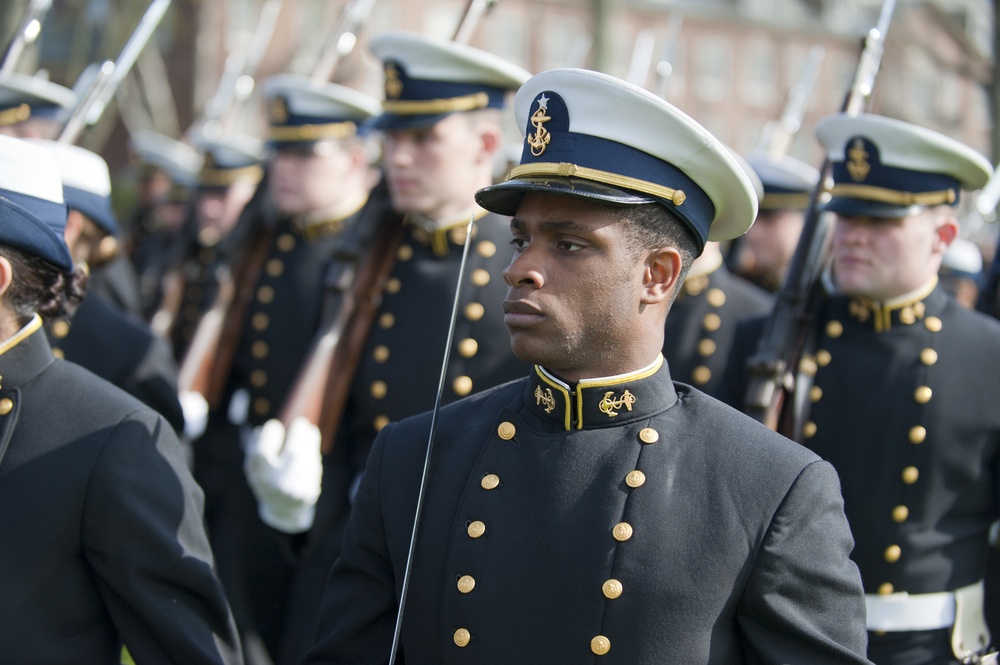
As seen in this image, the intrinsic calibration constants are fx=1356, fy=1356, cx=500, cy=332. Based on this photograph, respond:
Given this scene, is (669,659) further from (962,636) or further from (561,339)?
(962,636)

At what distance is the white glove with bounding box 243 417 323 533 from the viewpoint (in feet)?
15.5

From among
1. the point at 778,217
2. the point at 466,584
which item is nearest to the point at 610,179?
the point at 466,584

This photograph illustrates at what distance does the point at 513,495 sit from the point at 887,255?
2.11 m

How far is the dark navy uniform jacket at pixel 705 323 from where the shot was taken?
17.5 ft

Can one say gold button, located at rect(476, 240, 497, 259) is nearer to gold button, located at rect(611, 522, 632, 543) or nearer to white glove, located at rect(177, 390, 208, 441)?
white glove, located at rect(177, 390, 208, 441)

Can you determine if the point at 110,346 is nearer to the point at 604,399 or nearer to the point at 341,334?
the point at 341,334

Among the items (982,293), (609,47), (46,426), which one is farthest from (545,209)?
(609,47)

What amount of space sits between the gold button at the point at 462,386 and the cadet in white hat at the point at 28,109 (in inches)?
129

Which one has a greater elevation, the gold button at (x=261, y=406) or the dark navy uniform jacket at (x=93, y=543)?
the dark navy uniform jacket at (x=93, y=543)

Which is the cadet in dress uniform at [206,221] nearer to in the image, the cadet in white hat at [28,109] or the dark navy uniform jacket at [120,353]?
the cadet in white hat at [28,109]

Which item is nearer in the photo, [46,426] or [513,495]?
[513,495]

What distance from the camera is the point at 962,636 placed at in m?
4.20

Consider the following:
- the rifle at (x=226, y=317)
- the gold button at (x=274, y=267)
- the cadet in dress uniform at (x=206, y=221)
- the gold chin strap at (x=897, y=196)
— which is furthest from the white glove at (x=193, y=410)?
the gold chin strap at (x=897, y=196)

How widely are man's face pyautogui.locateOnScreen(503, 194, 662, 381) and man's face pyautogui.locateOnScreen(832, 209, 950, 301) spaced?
1787mm
